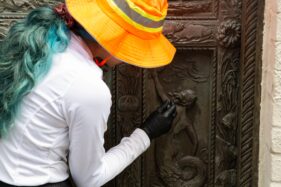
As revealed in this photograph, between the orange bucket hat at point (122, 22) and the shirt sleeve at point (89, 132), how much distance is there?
95 mm

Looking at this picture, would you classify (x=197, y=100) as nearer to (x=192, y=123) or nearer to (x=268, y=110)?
(x=192, y=123)

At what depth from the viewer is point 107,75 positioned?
1730 millimetres

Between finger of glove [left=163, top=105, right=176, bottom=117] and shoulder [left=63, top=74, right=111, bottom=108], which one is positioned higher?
shoulder [left=63, top=74, right=111, bottom=108]

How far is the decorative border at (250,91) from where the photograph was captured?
5.16 ft

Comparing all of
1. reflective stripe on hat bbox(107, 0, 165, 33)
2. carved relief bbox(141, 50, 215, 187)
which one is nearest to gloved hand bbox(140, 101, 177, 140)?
carved relief bbox(141, 50, 215, 187)

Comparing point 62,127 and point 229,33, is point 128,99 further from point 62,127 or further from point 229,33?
point 62,127

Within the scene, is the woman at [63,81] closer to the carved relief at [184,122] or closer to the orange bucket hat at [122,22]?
the orange bucket hat at [122,22]

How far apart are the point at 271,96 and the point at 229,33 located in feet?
1.03

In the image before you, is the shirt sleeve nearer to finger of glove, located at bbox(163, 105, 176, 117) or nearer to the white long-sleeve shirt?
the white long-sleeve shirt

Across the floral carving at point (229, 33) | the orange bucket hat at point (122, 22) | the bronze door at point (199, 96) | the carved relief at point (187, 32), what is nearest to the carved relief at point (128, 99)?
the bronze door at point (199, 96)

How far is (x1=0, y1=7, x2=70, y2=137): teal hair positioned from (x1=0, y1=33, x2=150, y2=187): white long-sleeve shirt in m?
0.02

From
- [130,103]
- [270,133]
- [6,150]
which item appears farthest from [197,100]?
[6,150]

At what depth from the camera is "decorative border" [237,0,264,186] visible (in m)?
1.57

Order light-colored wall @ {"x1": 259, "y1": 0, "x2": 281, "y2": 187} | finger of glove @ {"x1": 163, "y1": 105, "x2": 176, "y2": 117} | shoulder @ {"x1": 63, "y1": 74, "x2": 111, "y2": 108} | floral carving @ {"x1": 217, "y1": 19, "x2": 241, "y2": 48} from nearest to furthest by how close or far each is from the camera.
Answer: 1. shoulder @ {"x1": 63, "y1": 74, "x2": 111, "y2": 108}
2. light-colored wall @ {"x1": 259, "y1": 0, "x2": 281, "y2": 187}
3. finger of glove @ {"x1": 163, "y1": 105, "x2": 176, "y2": 117}
4. floral carving @ {"x1": 217, "y1": 19, "x2": 241, "y2": 48}
